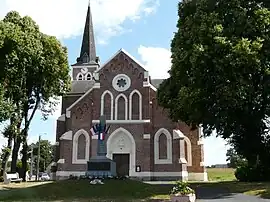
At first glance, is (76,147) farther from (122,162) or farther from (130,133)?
(130,133)

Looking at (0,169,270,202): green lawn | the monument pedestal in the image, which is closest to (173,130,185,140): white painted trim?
the monument pedestal

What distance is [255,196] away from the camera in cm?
1764

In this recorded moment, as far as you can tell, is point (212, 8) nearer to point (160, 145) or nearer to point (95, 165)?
point (95, 165)

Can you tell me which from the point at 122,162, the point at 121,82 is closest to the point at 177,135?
the point at 122,162

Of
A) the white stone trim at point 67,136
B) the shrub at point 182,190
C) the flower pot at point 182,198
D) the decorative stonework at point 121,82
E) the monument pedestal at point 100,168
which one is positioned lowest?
the flower pot at point 182,198

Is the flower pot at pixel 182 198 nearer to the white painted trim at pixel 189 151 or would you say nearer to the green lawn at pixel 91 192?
the green lawn at pixel 91 192

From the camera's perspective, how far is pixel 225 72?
2145cm

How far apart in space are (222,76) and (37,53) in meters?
19.2

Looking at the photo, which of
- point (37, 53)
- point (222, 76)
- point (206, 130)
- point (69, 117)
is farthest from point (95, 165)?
point (69, 117)

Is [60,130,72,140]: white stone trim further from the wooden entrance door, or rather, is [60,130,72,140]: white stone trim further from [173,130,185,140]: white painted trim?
[173,130,185,140]: white painted trim

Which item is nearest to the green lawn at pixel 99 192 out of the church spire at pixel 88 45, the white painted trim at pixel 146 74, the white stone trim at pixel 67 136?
the white stone trim at pixel 67 136

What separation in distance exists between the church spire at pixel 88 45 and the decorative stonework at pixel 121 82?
85.3 feet

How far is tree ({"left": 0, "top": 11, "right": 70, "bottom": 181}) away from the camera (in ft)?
100

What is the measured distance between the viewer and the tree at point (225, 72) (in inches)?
844
